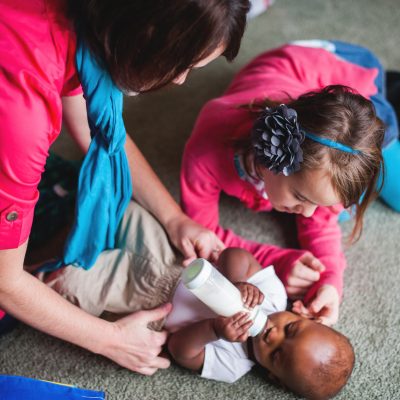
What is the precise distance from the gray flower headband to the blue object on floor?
0.56 meters

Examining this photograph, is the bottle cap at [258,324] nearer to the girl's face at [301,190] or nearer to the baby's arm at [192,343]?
the baby's arm at [192,343]

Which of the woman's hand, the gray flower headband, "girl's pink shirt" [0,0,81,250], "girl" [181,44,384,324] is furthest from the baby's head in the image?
"girl's pink shirt" [0,0,81,250]

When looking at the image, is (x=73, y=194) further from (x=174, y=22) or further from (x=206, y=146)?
(x=174, y=22)

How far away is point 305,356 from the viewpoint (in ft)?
3.03

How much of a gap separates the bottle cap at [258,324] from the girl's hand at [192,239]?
0.67 feet

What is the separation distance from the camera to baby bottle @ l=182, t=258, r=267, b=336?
816mm

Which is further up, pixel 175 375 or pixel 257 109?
pixel 257 109

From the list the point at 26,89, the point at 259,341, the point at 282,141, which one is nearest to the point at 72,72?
the point at 26,89

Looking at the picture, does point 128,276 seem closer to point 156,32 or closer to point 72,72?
point 72,72

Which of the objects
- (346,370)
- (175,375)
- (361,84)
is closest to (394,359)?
(346,370)

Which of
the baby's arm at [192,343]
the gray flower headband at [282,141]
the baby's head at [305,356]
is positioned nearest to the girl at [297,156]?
the gray flower headband at [282,141]

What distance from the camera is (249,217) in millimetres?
1347

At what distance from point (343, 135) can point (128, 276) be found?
1.82 feet

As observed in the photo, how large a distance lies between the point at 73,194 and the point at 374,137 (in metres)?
0.76
